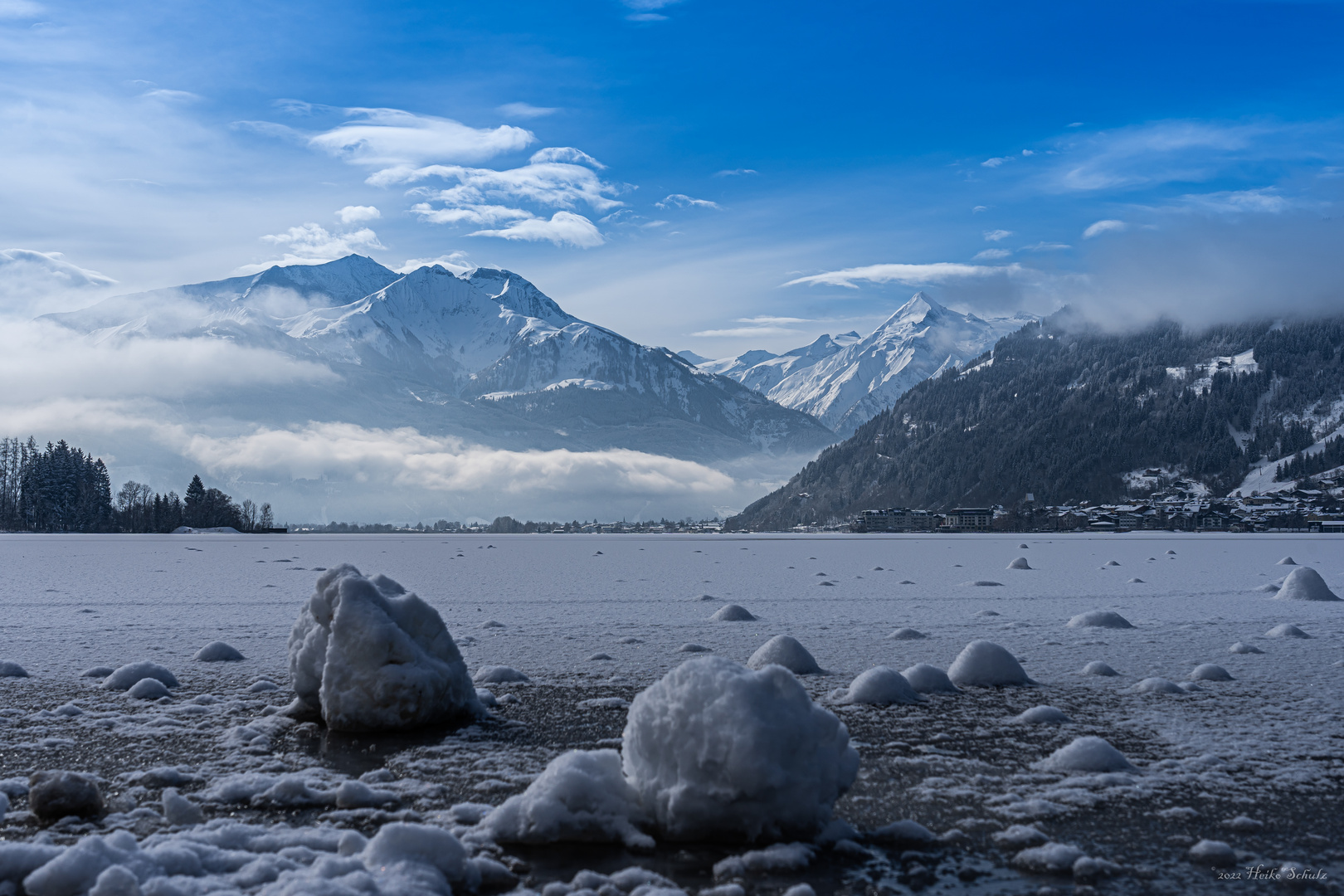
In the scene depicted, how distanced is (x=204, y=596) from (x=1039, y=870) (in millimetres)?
22601

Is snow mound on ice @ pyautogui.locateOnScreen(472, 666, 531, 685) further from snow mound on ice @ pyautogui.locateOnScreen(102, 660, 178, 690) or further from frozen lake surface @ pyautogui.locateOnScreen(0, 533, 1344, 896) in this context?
snow mound on ice @ pyautogui.locateOnScreen(102, 660, 178, 690)

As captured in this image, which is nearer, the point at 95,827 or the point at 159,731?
the point at 95,827

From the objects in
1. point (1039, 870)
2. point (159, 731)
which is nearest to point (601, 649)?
point (159, 731)

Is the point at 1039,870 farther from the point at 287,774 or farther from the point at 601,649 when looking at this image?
the point at 601,649

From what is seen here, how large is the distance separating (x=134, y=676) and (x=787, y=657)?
8108 mm

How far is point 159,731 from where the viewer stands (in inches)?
336

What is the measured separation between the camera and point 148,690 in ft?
33.3

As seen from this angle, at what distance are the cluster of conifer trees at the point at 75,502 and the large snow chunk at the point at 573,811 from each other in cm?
14584

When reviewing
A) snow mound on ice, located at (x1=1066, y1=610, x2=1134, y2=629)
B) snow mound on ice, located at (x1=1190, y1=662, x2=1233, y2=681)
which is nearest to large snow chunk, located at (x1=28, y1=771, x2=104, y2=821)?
snow mound on ice, located at (x1=1190, y1=662, x2=1233, y2=681)

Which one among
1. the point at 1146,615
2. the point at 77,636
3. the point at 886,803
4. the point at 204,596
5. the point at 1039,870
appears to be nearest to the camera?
the point at 1039,870

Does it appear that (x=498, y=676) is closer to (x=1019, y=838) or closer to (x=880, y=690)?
(x=880, y=690)

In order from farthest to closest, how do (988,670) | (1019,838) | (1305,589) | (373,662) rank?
(1305,589)
(988,670)
(373,662)
(1019,838)

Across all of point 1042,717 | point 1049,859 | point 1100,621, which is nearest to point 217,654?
point 1042,717

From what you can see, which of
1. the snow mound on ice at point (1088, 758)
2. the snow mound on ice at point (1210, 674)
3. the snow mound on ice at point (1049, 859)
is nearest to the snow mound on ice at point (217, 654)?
the snow mound on ice at point (1088, 758)
